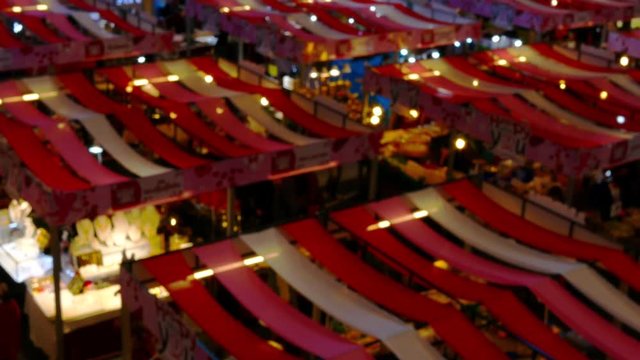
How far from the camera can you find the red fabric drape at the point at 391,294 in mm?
6629

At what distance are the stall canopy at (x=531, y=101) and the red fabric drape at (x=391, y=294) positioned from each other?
3.61 m

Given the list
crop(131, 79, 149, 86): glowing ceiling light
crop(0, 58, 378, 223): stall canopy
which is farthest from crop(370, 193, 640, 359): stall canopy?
crop(131, 79, 149, 86): glowing ceiling light

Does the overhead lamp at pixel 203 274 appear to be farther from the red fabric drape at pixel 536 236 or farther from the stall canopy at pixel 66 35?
the stall canopy at pixel 66 35

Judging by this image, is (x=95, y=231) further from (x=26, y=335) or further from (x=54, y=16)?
(x=54, y=16)

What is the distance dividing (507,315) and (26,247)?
525 cm

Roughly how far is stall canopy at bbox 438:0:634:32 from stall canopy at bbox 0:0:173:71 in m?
6.24

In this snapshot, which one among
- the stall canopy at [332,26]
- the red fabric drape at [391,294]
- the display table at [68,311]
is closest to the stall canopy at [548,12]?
the stall canopy at [332,26]

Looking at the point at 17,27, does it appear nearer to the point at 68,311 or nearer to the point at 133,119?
the point at 133,119

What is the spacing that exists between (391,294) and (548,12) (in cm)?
1026

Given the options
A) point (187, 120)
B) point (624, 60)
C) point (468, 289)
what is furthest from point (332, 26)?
point (468, 289)

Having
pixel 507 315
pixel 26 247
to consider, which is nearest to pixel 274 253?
pixel 507 315

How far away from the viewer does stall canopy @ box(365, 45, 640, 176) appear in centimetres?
1056

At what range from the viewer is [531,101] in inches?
478

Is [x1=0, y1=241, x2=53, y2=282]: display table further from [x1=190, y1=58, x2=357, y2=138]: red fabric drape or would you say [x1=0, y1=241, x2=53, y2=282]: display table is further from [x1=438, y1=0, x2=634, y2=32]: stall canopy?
[x1=438, y1=0, x2=634, y2=32]: stall canopy
